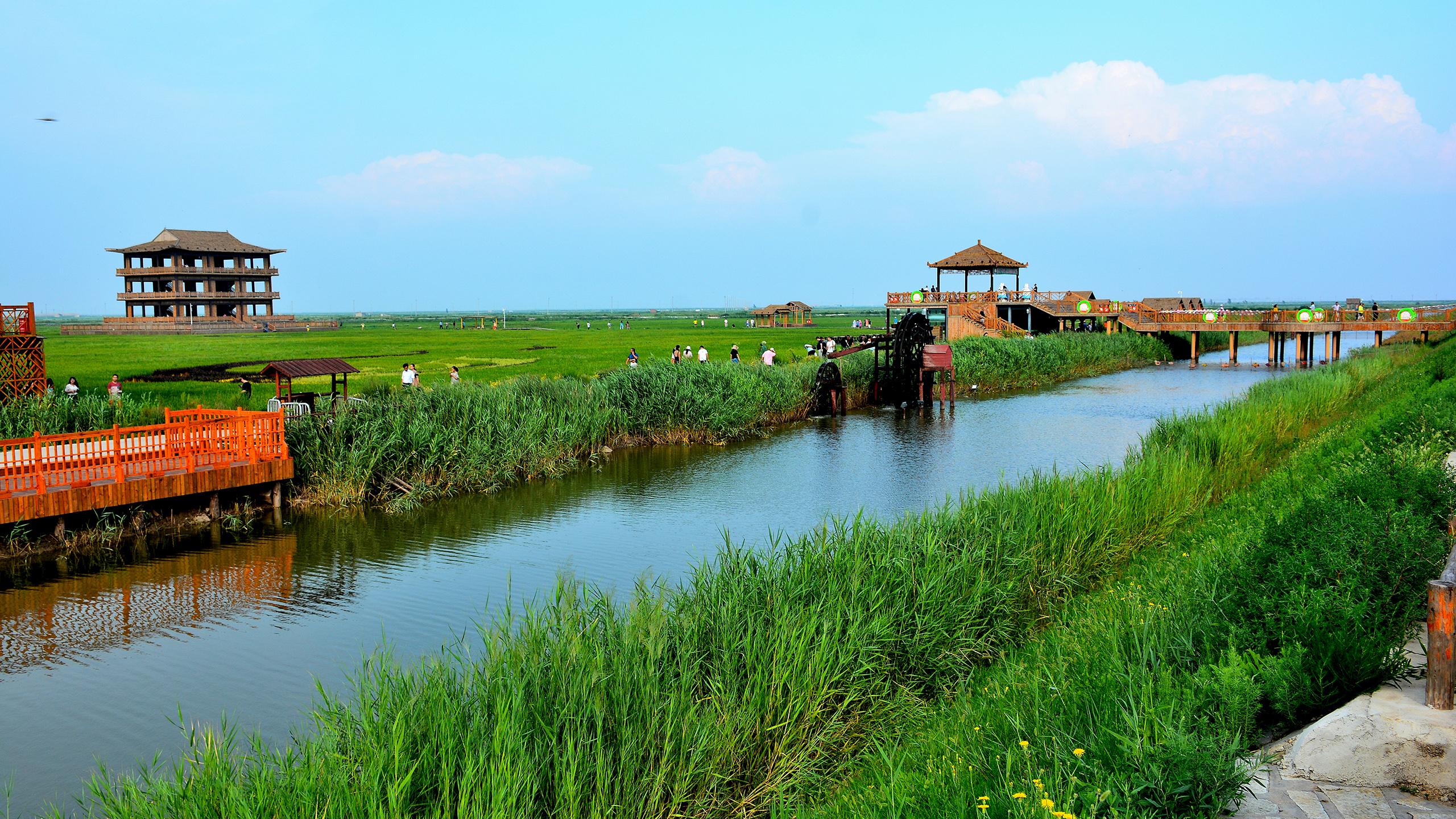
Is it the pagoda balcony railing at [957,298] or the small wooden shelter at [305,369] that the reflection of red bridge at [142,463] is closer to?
the small wooden shelter at [305,369]

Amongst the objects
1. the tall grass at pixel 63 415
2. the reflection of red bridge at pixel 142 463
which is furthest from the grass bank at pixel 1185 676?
the tall grass at pixel 63 415

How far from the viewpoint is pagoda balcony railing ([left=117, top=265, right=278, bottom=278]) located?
83.5 m

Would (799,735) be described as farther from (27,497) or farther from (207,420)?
(207,420)

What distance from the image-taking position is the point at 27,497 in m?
15.2

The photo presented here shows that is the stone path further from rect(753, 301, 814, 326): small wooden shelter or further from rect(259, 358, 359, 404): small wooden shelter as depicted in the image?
rect(753, 301, 814, 326): small wooden shelter

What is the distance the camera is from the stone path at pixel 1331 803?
519 cm

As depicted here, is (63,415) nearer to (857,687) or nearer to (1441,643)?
(857,687)

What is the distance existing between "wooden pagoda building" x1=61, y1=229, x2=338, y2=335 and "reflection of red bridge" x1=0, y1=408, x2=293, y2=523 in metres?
67.8

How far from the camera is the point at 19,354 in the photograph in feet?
80.2

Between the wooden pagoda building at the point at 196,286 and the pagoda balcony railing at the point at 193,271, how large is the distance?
0.05m

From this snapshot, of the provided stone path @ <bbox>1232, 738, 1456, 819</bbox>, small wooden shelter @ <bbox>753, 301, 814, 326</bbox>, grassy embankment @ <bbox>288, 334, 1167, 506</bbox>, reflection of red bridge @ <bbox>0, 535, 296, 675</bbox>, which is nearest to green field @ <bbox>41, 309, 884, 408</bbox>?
grassy embankment @ <bbox>288, 334, 1167, 506</bbox>

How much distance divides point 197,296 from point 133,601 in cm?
7870

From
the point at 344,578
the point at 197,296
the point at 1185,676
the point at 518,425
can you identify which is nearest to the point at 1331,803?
the point at 1185,676

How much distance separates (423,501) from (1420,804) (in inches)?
718
